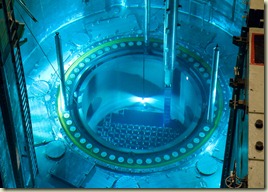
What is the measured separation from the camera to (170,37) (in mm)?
9719

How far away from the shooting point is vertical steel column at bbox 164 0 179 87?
9250 mm

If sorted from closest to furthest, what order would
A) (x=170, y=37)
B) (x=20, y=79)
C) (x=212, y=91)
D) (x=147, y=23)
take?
(x=20, y=79)
(x=212, y=91)
(x=170, y=37)
(x=147, y=23)

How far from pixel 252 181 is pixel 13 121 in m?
3.32

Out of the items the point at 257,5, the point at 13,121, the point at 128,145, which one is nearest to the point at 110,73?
the point at 128,145

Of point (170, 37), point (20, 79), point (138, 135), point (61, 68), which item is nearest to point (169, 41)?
point (170, 37)

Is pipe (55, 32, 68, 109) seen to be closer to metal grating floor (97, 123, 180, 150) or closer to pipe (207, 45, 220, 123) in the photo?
metal grating floor (97, 123, 180, 150)

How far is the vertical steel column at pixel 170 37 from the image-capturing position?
925 centimetres

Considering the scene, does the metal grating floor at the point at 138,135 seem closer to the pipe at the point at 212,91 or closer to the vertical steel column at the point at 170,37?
the vertical steel column at the point at 170,37

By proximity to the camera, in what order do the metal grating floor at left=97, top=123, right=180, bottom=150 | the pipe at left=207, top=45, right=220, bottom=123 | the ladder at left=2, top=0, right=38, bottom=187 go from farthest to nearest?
the metal grating floor at left=97, top=123, right=180, bottom=150 < the pipe at left=207, top=45, right=220, bottom=123 < the ladder at left=2, top=0, right=38, bottom=187

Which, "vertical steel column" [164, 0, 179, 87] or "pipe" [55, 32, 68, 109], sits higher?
"vertical steel column" [164, 0, 179, 87]

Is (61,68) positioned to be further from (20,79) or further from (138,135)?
(138,135)

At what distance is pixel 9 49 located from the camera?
785 cm

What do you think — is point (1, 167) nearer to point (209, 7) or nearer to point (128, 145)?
point (128, 145)

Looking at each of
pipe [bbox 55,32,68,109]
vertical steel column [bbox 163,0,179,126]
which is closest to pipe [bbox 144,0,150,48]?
vertical steel column [bbox 163,0,179,126]
